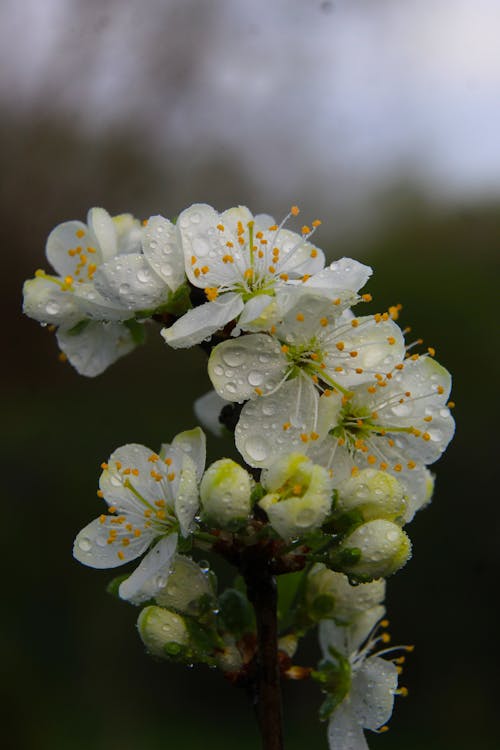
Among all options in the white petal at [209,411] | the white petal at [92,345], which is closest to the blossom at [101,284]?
the white petal at [92,345]

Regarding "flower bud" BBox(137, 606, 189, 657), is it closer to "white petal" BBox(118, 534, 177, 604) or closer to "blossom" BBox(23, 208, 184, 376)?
"white petal" BBox(118, 534, 177, 604)

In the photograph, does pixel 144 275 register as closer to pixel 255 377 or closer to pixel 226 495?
pixel 255 377

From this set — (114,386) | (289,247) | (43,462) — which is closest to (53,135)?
(114,386)

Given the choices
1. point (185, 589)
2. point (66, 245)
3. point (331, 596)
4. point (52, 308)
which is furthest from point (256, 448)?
point (66, 245)

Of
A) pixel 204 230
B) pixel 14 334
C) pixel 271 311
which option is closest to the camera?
pixel 271 311

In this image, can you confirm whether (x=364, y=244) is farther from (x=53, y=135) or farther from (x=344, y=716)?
(x=344, y=716)

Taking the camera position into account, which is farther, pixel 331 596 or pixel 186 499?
pixel 331 596
